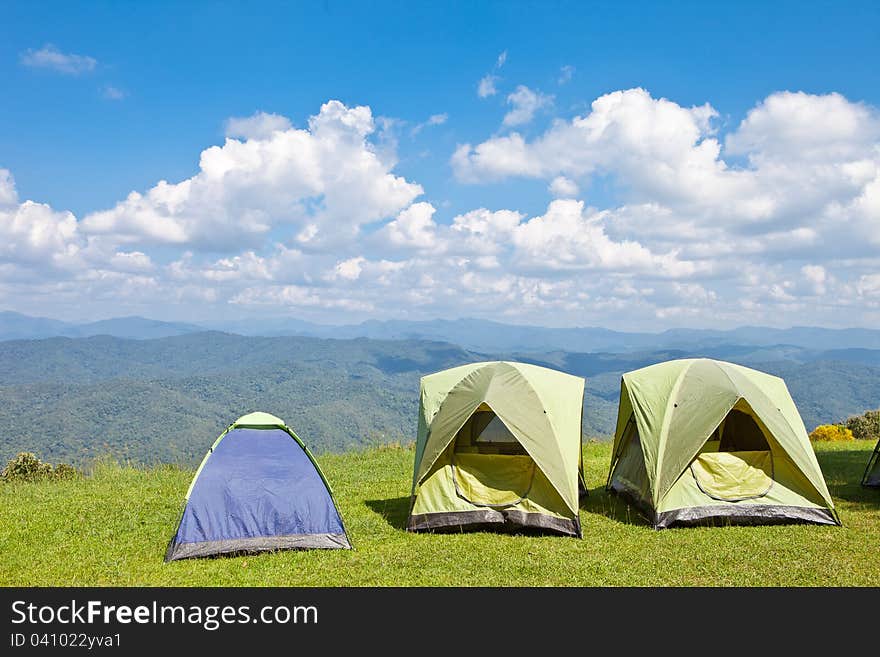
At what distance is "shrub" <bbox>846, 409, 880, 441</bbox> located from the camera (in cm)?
2345

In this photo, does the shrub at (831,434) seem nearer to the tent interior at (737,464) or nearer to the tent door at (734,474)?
the tent interior at (737,464)

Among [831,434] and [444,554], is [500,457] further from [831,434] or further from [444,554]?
[831,434]

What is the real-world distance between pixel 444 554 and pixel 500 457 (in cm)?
221

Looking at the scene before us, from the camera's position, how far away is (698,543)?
9352 millimetres

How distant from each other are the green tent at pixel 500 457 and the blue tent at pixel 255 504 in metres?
1.71

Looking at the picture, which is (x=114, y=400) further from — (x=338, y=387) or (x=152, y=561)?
(x=152, y=561)

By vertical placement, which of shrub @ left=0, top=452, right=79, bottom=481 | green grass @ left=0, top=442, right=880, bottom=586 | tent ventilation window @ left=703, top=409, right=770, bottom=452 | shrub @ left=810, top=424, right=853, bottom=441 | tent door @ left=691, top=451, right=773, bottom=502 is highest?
tent ventilation window @ left=703, top=409, right=770, bottom=452

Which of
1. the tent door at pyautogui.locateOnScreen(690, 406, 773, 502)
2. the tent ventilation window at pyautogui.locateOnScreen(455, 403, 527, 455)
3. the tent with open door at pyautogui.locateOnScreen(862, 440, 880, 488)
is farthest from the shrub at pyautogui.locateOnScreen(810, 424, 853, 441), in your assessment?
the tent ventilation window at pyautogui.locateOnScreen(455, 403, 527, 455)

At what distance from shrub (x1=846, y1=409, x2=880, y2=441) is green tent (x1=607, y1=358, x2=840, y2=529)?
15001 millimetres

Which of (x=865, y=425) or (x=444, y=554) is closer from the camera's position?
(x=444, y=554)

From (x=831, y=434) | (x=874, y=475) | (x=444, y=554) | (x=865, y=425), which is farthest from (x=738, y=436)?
(x=865, y=425)

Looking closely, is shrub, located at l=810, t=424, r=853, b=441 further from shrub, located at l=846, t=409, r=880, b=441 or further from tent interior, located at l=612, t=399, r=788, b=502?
Answer: tent interior, located at l=612, t=399, r=788, b=502

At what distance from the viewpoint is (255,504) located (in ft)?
30.1

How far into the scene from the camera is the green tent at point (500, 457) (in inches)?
397
